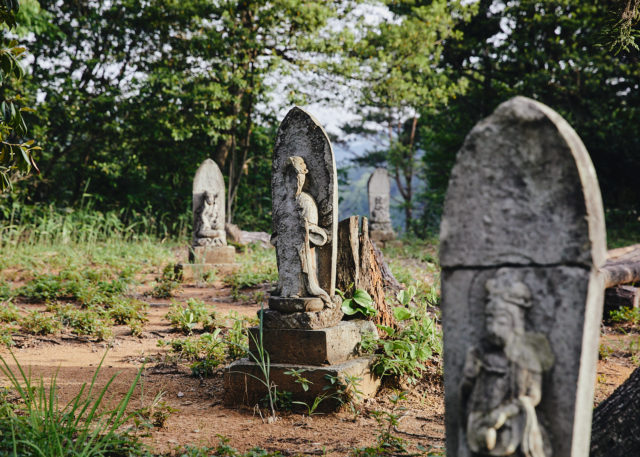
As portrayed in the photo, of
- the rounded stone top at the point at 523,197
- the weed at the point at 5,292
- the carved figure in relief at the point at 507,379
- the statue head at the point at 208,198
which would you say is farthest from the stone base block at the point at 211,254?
the carved figure in relief at the point at 507,379

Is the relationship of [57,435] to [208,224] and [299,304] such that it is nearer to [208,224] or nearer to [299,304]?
[299,304]

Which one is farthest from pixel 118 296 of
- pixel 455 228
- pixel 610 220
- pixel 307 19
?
pixel 610 220

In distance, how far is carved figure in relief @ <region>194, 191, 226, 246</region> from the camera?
9953 mm

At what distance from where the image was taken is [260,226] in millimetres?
16547

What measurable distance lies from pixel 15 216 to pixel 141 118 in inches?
155

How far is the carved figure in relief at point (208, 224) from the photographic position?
9.95m

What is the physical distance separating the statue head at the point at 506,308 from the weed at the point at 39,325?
544 cm

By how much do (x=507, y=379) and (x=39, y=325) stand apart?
5574mm

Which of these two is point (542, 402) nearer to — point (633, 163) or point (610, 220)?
point (633, 163)

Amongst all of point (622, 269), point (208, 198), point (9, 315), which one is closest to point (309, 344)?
point (9, 315)

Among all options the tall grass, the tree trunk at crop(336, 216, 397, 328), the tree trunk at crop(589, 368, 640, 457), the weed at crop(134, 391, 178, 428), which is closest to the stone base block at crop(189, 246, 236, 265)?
the tall grass

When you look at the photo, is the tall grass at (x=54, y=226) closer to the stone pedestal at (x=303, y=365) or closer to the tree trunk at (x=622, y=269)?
the stone pedestal at (x=303, y=365)

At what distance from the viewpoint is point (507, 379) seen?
1.81m

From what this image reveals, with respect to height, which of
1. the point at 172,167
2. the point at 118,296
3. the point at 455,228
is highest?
the point at 172,167
